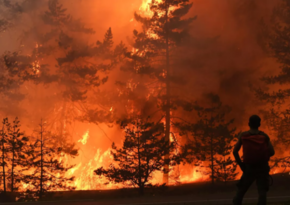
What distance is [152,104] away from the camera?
22.6m

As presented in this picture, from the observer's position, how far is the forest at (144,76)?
20.1 meters

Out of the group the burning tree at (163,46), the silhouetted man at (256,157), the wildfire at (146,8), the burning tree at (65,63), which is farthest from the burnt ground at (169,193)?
the wildfire at (146,8)

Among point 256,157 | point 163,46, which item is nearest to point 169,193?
point 256,157

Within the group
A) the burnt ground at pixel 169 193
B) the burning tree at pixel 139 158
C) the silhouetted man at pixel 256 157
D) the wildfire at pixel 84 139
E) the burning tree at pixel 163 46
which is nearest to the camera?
the silhouetted man at pixel 256 157

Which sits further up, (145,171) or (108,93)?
(108,93)

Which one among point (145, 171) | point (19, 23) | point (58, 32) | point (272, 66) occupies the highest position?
point (19, 23)

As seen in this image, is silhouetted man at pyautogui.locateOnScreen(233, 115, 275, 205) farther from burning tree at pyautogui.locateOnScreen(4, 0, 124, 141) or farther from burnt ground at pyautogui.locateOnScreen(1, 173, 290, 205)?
burning tree at pyautogui.locateOnScreen(4, 0, 124, 141)

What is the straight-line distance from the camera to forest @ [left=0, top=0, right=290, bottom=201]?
2009 centimetres

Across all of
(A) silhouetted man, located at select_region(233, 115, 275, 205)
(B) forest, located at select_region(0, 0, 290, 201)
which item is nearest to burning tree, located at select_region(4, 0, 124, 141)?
(B) forest, located at select_region(0, 0, 290, 201)

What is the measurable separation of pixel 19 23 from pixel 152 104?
14.2 meters

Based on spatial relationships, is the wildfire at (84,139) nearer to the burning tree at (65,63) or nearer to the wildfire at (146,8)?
the burning tree at (65,63)

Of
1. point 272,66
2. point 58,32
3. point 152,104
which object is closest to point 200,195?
point 152,104

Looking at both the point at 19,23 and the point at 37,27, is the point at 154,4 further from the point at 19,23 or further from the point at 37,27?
the point at 19,23

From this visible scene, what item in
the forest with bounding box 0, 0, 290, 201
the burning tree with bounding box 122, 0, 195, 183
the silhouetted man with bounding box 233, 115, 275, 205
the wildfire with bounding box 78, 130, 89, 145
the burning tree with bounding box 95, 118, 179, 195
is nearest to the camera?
the silhouetted man with bounding box 233, 115, 275, 205
